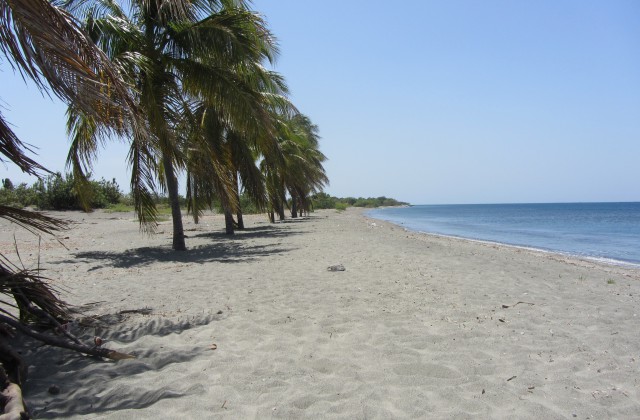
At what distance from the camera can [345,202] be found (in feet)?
315

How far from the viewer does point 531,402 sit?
2.86m

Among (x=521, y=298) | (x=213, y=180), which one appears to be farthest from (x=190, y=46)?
(x=521, y=298)

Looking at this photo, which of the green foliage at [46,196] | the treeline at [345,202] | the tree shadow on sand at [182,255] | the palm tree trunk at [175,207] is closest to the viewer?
the tree shadow on sand at [182,255]

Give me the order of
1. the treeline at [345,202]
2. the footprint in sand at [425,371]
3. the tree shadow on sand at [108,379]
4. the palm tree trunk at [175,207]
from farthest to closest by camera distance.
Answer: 1. the treeline at [345,202]
2. the palm tree trunk at [175,207]
3. the footprint in sand at [425,371]
4. the tree shadow on sand at [108,379]

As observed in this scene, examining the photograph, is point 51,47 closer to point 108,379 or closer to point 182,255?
point 108,379

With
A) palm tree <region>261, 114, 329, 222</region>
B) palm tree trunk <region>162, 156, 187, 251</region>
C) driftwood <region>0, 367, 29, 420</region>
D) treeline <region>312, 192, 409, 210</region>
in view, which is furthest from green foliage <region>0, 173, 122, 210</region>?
treeline <region>312, 192, 409, 210</region>

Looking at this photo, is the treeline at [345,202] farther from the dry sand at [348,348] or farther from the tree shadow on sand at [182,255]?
the dry sand at [348,348]

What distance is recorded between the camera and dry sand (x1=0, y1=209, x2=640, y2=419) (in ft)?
9.28

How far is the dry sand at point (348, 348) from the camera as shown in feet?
9.28

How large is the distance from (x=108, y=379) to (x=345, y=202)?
93.0 m

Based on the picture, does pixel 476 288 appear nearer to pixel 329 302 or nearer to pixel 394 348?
pixel 329 302

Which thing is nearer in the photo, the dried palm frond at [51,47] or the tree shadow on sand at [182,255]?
the dried palm frond at [51,47]

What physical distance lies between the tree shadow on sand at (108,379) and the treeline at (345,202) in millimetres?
50538

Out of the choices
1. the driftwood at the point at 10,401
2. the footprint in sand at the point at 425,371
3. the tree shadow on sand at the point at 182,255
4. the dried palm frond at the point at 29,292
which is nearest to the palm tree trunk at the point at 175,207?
the tree shadow on sand at the point at 182,255
